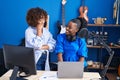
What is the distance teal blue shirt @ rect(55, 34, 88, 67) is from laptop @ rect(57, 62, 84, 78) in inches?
22.0

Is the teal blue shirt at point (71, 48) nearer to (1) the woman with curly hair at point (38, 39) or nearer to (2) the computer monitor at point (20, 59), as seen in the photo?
(1) the woman with curly hair at point (38, 39)

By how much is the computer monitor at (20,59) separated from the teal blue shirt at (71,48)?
0.81 metres

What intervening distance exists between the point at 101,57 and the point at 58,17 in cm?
123

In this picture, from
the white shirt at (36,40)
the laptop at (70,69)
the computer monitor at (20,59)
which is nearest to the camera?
the computer monitor at (20,59)

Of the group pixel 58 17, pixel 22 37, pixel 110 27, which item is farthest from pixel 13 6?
pixel 110 27

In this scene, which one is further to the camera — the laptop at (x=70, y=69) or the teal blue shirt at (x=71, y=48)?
the teal blue shirt at (x=71, y=48)

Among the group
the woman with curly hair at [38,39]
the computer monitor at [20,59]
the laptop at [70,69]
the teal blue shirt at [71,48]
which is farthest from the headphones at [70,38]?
the computer monitor at [20,59]

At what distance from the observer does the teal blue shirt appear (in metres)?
2.90

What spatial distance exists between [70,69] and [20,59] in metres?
0.53

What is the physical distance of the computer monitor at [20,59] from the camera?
2.11 meters

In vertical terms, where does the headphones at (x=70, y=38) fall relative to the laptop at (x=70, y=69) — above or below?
above

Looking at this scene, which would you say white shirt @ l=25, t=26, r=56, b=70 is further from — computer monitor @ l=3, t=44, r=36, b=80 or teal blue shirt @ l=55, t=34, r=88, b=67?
computer monitor @ l=3, t=44, r=36, b=80

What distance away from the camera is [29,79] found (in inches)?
94.0

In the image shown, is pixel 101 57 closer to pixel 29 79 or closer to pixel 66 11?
pixel 66 11
